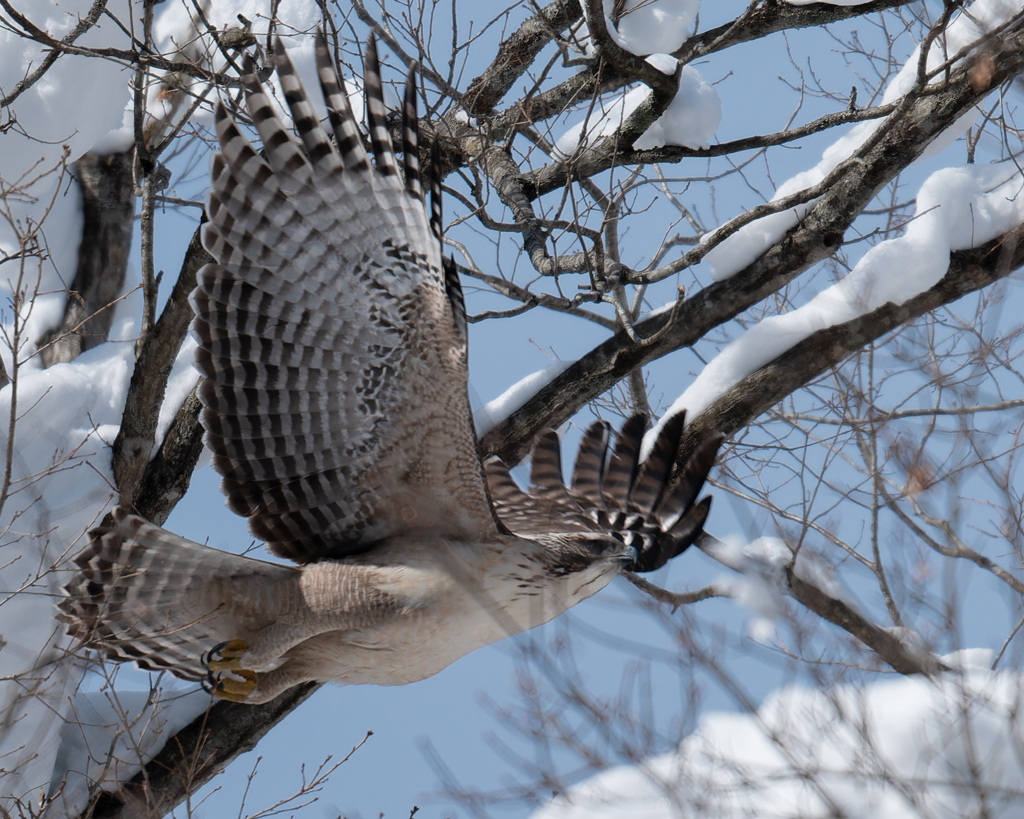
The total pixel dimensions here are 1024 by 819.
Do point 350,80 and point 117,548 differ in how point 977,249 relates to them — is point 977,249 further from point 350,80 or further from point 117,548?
point 117,548

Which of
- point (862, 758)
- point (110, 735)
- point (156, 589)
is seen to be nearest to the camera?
point (862, 758)

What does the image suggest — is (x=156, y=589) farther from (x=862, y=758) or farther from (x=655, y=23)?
(x=655, y=23)

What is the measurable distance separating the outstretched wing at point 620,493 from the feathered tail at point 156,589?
1.01m

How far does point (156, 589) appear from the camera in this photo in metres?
3.44

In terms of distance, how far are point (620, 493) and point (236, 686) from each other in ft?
5.73

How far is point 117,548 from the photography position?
3350 mm

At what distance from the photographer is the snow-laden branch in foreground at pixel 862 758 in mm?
2514

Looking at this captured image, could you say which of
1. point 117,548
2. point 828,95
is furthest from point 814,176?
point 117,548

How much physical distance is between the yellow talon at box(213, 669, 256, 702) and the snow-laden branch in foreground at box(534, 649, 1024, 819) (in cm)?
131

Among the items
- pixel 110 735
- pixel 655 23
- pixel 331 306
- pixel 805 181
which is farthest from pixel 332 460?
pixel 655 23

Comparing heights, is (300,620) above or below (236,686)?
above

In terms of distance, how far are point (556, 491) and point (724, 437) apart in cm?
91

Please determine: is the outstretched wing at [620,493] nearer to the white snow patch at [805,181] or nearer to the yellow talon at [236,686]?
the white snow patch at [805,181]

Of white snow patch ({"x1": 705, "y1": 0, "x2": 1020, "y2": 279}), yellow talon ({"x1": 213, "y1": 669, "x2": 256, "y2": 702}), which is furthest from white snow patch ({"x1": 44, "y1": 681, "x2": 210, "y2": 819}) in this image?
white snow patch ({"x1": 705, "y1": 0, "x2": 1020, "y2": 279})
